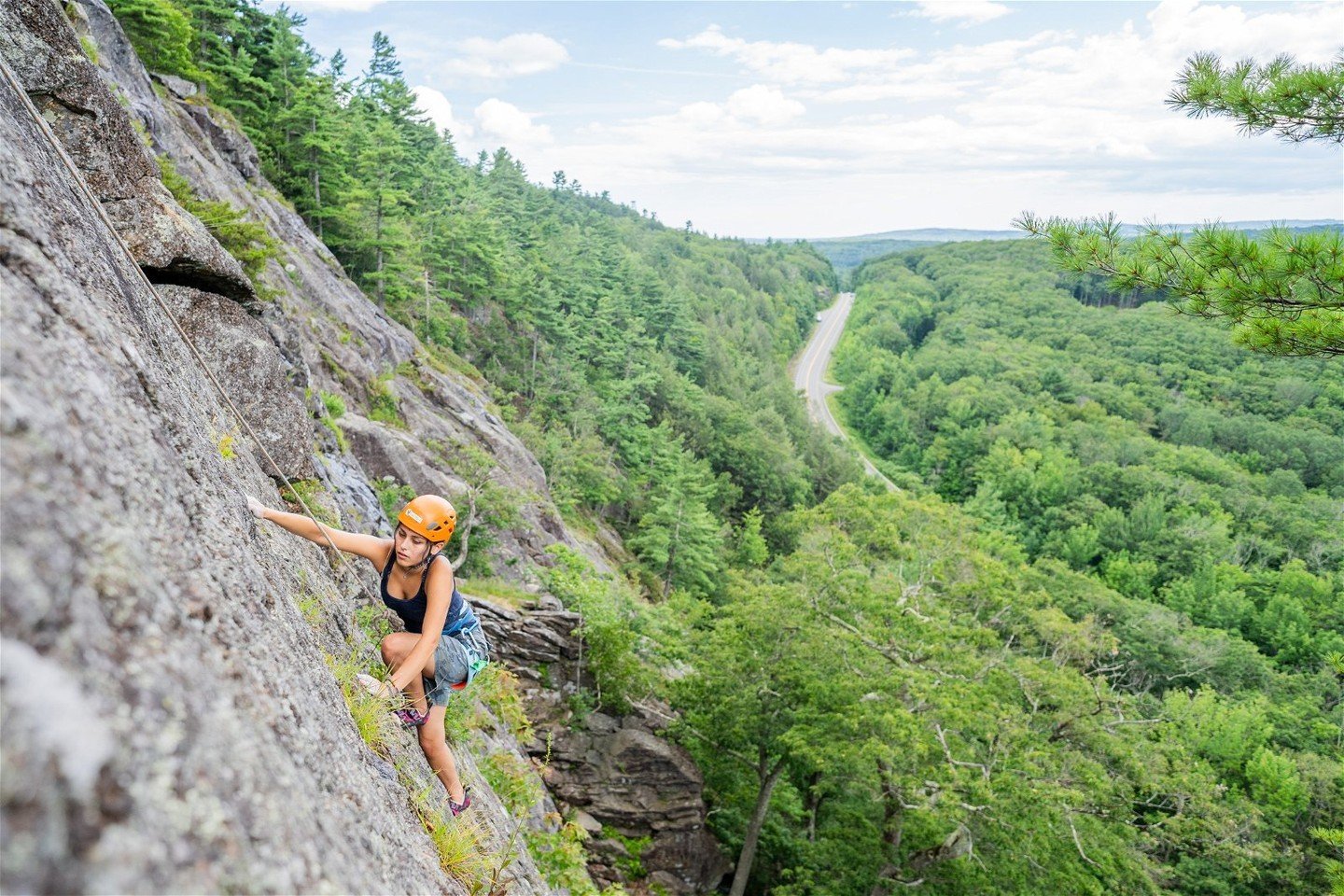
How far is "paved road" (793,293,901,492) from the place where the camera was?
83.0m

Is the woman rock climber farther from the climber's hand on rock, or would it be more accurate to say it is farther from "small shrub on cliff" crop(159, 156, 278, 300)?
"small shrub on cliff" crop(159, 156, 278, 300)

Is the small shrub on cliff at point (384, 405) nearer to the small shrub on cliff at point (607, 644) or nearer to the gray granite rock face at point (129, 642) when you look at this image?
the small shrub on cliff at point (607, 644)

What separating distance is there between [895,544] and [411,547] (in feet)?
71.6

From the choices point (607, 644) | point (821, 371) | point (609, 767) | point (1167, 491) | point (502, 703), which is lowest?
point (1167, 491)

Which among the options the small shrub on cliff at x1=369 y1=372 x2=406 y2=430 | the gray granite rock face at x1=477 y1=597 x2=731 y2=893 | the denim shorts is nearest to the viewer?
the denim shorts

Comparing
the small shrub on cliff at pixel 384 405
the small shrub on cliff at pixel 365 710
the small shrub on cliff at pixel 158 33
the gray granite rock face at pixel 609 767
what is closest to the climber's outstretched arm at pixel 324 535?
the small shrub on cliff at pixel 365 710

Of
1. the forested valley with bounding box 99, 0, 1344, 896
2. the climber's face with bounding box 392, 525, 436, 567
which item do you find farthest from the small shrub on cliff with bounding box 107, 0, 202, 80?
the climber's face with bounding box 392, 525, 436, 567

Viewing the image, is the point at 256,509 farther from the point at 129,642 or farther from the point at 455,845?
the point at 129,642

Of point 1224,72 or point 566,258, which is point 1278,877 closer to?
point 1224,72

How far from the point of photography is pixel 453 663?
12.5 ft

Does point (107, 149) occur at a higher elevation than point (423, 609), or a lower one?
higher

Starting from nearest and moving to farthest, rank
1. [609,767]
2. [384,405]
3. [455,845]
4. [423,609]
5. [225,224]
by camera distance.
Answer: [455,845] < [423,609] < [225,224] < [609,767] < [384,405]

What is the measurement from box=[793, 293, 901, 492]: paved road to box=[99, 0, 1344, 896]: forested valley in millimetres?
3920

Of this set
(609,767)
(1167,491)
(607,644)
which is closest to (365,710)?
(607,644)
